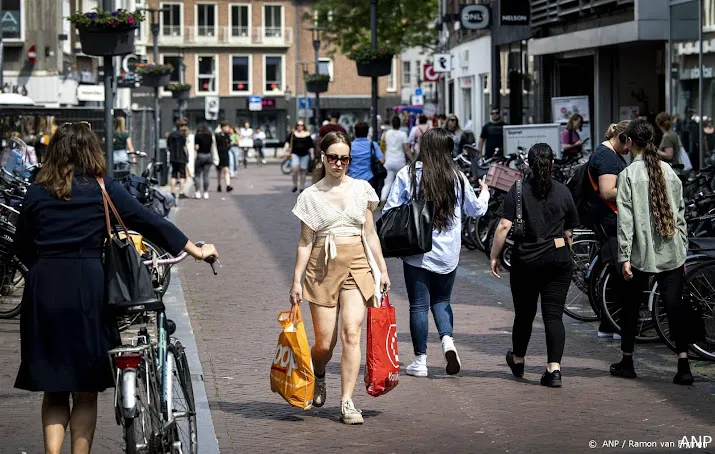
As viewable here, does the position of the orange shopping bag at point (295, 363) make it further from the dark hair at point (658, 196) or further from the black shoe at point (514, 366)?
the dark hair at point (658, 196)

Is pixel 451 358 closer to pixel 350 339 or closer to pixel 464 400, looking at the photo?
pixel 464 400

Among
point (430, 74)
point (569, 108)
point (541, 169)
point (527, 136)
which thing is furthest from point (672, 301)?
point (430, 74)

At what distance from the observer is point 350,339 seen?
7691mm

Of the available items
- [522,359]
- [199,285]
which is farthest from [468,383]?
[199,285]

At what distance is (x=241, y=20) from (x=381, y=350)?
79.5 metres

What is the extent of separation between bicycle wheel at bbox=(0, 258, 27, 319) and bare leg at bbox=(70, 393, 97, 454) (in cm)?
571

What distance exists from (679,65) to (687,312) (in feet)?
42.6

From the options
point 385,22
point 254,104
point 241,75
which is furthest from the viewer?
point 241,75

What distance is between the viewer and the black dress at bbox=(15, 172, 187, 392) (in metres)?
5.79

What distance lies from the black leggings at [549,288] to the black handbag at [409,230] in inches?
25.8

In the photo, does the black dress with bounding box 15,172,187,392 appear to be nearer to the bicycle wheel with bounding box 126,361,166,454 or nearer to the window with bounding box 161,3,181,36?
the bicycle wheel with bounding box 126,361,166,454

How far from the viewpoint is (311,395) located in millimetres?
7641

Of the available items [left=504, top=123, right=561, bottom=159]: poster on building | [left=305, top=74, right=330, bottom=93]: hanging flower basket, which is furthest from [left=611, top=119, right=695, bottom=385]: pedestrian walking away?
[left=305, top=74, right=330, bottom=93]: hanging flower basket

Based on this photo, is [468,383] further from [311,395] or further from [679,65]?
[679,65]
